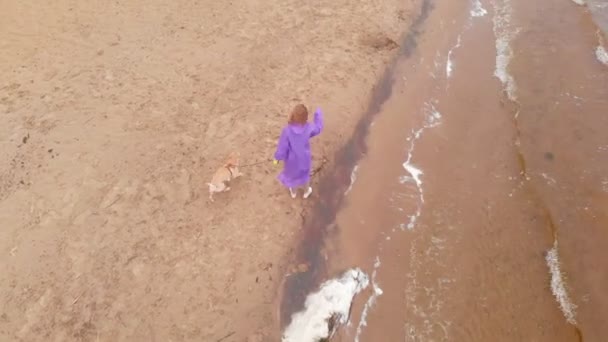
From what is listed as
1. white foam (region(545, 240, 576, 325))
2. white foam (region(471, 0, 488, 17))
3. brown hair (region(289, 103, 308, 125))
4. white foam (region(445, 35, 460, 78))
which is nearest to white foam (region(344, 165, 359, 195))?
brown hair (region(289, 103, 308, 125))

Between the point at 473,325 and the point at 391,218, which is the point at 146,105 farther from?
the point at 473,325

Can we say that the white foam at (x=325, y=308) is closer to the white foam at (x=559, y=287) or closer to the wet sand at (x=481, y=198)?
the wet sand at (x=481, y=198)

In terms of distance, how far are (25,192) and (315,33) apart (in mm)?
4656

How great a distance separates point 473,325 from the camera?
5.23 metres

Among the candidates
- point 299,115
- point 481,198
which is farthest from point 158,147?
point 481,198

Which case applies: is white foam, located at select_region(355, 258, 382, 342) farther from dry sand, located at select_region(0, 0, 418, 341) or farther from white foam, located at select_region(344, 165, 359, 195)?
white foam, located at select_region(344, 165, 359, 195)

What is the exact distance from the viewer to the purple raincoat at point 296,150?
5277mm

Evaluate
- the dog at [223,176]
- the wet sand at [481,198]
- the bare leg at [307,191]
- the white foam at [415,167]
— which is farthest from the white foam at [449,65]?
the dog at [223,176]

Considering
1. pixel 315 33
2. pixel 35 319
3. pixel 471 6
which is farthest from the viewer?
pixel 471 6

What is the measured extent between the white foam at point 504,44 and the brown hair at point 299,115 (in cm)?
402

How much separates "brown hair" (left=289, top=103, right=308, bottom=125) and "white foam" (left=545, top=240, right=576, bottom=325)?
3.14 m

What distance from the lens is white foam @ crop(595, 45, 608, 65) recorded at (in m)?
8.47

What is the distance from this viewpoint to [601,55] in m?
8.55

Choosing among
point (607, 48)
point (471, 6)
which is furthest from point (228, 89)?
point (607, 48)
